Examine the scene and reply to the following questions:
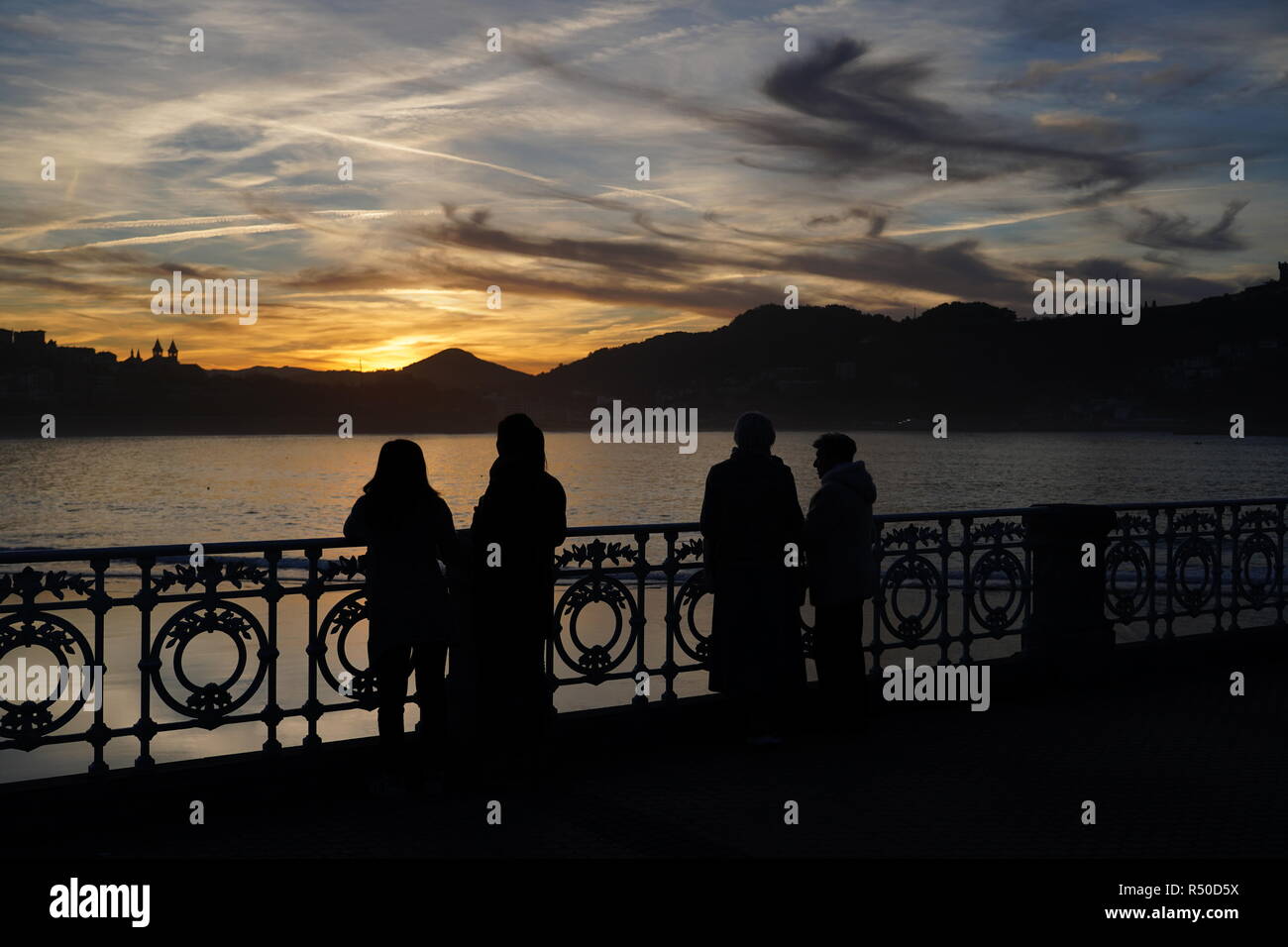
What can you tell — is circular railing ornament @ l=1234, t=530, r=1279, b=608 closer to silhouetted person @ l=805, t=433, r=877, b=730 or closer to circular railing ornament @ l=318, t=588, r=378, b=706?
silhouetted person @ l=805, t=433, r=877, b=730

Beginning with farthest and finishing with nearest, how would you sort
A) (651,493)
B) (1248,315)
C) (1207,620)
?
(1248,315)
(651,493)
(1207,620)

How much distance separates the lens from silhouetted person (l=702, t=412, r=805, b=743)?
670 centimetres

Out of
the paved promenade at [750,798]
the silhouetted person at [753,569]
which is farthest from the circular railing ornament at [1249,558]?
the silhouetted person at [753,569]

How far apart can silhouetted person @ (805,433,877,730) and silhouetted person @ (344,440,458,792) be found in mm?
2376

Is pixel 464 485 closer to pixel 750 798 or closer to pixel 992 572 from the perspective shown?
pixel 992 572

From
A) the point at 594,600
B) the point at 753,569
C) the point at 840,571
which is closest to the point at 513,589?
the point at 594,600

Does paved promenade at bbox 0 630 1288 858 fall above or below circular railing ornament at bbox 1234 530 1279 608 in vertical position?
below

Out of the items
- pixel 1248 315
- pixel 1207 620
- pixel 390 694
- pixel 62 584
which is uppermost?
pixel 1248 315

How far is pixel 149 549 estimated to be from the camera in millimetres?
5676

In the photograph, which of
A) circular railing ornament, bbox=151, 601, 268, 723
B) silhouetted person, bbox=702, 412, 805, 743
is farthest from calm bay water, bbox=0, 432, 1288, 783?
silhouetted person, bbox=702, 412, 805, 743

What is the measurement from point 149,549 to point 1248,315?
208 meters
